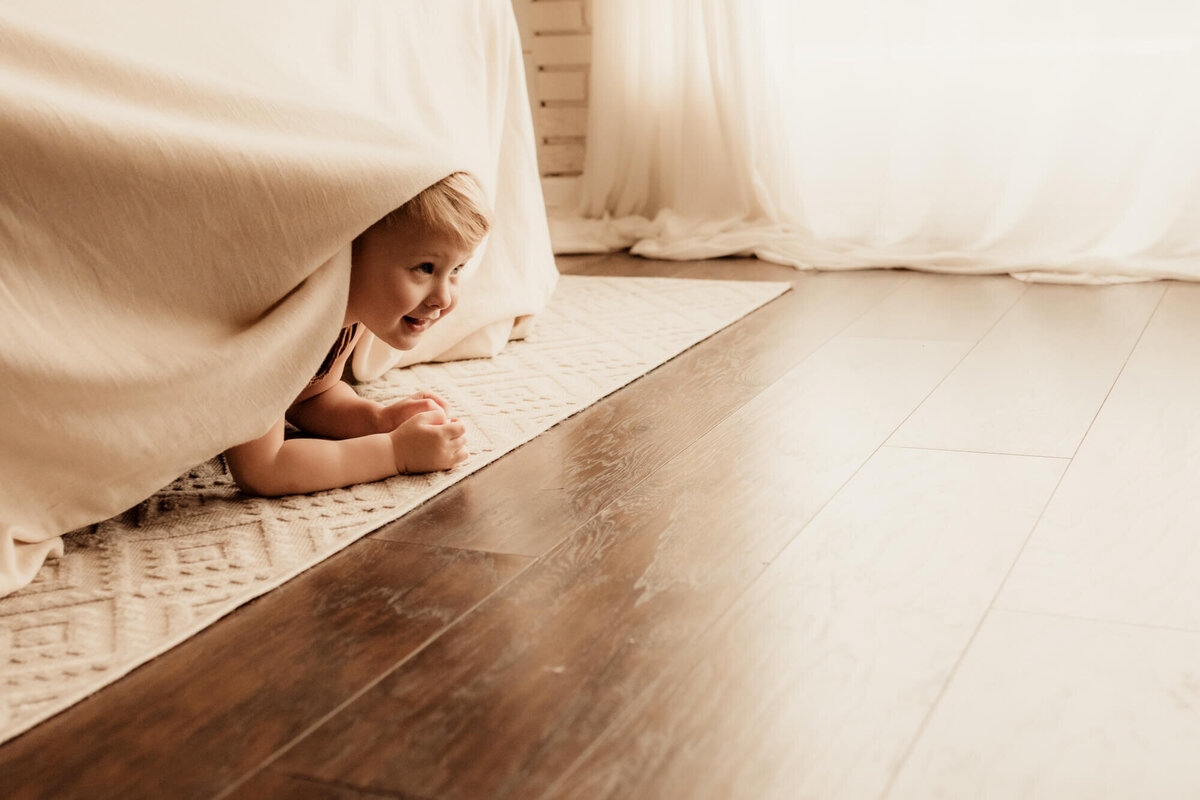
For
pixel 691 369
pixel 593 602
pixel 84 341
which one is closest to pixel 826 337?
pixel 691 369

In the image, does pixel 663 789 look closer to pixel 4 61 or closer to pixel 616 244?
pixel 4 61

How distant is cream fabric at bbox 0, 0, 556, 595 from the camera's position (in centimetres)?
99

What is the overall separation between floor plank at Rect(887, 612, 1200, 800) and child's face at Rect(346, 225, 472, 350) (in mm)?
628

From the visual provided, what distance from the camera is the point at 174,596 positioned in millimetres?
945

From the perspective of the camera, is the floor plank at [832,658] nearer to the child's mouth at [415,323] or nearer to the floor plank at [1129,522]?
the floor plank at [1129,522]

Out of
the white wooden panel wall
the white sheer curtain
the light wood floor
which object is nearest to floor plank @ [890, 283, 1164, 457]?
the light wood floor

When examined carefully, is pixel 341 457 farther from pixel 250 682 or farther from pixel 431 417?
pixel 250 682

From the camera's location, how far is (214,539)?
106cm

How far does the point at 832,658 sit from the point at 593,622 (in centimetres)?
18

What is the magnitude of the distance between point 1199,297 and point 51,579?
5.56 feet

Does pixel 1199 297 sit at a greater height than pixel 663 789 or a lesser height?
lesser

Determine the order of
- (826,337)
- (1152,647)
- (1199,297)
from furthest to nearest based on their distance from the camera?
1. (1199,297)
2. (826,337)
3. (1152,647)

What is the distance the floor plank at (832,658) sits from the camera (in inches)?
27.0

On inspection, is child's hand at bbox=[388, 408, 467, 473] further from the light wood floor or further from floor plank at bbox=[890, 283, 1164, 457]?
floor plank at bbox=[890, 283, 1164, 457]
